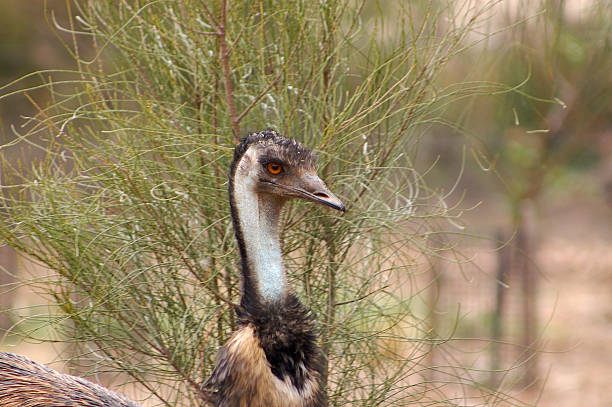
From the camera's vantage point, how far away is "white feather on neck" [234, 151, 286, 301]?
6.68 ft

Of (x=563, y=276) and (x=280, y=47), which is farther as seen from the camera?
(x=563, y=276)

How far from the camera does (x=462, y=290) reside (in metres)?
8.07

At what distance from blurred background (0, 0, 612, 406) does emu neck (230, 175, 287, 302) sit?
147 cm

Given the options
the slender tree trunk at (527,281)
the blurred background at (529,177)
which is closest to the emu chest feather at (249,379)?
the blurred background at (529,177)

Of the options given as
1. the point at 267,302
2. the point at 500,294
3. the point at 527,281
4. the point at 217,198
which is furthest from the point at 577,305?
the point at 267,302

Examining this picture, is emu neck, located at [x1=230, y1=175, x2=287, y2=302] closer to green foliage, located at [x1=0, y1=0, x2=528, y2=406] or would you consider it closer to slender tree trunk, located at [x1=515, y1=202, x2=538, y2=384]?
green foliage, located at [x1=0, y1=0, x2=528, y2=406]

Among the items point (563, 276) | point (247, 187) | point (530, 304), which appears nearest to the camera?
point (247, 187)

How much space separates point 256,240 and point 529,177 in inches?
198

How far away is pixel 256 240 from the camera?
2.04 m

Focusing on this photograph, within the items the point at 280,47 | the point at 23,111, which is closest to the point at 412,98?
the point at 280,47

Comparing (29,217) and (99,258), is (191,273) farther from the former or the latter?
(29,217)

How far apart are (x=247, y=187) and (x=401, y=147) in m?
0.53

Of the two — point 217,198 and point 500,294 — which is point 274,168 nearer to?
point 217,198


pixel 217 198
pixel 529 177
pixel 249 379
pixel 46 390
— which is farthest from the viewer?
pixel 529 177
